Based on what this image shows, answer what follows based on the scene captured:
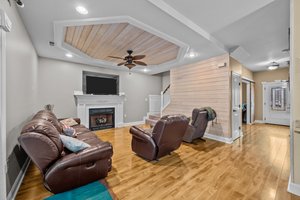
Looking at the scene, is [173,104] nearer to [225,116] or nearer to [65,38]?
[225,116]

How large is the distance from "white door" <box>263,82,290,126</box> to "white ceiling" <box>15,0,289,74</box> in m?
3.78

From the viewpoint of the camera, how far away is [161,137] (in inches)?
100

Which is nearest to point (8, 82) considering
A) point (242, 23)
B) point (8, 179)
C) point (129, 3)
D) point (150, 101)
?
point (8, 179)

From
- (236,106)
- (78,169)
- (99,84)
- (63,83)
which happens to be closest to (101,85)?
(99,84)

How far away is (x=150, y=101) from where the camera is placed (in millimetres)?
7289

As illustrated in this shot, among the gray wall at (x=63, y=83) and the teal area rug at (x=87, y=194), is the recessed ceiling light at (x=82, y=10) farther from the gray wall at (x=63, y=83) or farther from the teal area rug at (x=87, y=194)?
the gray wall at (x=63, y=83)

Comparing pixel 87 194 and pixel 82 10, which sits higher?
pixel 82 10

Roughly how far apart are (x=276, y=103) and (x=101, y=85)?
812cm

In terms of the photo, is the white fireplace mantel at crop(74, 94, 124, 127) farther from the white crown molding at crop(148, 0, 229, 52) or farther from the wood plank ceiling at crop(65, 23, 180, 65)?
the white crown molding at crop(148, 0, 229, 52)

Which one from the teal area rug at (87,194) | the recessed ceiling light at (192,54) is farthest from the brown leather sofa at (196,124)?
the teal area rug at (87,194)

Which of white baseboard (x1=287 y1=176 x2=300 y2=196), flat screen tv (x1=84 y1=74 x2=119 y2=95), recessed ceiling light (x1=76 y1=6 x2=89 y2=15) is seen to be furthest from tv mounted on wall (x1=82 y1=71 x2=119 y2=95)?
white baseboard (x1=287 y1=176 x2=300 y2=196)

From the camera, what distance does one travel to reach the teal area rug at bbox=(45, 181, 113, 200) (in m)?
1.72

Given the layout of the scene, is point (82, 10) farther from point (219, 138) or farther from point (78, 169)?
point (219, 138)

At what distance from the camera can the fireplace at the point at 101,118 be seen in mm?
5457
